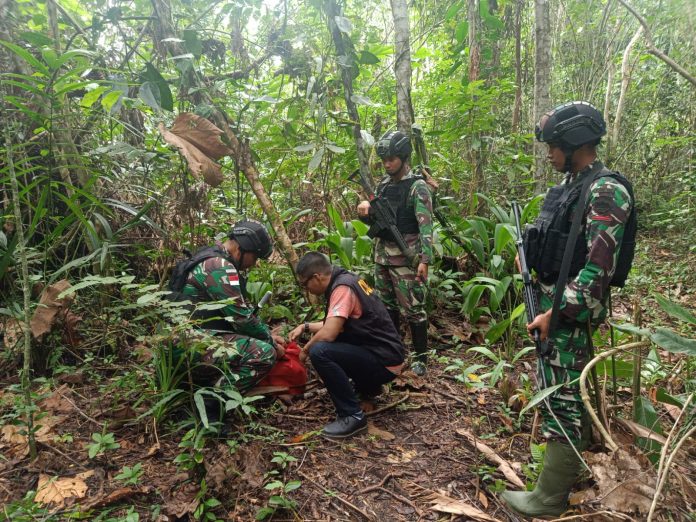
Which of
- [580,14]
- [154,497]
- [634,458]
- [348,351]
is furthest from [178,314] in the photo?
[580,14]

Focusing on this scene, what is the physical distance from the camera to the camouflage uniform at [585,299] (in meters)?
1.95

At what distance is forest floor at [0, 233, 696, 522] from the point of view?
1.97 m

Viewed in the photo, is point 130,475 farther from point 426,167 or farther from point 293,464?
point 426,167

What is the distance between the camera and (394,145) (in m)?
3.79

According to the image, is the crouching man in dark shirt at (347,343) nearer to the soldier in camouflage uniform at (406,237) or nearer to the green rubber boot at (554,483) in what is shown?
the soldier in camouflage uniform at (406,237)

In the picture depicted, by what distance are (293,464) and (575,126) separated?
7.82 feet

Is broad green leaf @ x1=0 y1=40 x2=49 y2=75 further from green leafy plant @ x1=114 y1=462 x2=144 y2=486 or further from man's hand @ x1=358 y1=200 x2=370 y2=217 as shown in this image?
man's hand @ x1=358 y1=200 x2=370 y2=217

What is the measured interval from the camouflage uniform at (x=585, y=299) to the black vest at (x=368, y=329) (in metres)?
1.10

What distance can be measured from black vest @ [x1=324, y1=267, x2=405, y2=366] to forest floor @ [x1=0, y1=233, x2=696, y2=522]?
455 millimetres

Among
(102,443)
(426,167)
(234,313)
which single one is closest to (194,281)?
(234,313)

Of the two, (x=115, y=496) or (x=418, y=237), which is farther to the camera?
(x=418, y=237)

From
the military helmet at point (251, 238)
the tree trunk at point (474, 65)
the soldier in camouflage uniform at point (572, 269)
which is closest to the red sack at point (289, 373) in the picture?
the military helmet at point (251, 238)

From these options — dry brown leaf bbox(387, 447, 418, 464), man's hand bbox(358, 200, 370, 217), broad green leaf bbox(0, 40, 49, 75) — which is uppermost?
broad green leaf bbox(0, 40, 49, 75)

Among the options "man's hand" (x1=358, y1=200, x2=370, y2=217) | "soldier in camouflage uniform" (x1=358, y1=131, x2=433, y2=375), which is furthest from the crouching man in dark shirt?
"man's hand" (x1=358, y1=200, x2=370, y2=217)
